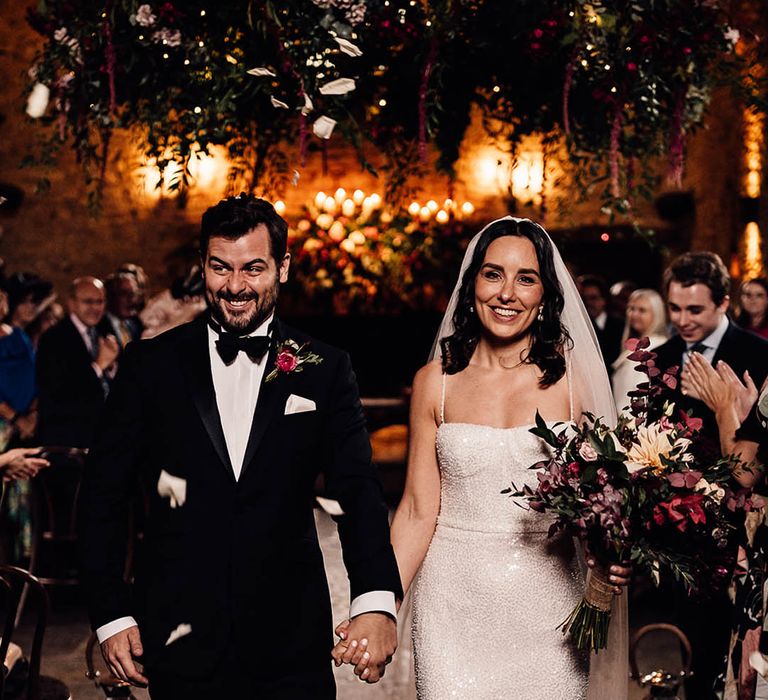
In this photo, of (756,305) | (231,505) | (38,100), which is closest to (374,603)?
(231,505)

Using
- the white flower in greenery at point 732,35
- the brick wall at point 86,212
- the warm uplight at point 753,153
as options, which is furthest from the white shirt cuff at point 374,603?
the brick wall at point 86,212

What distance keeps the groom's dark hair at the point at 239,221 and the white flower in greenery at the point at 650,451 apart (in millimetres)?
910

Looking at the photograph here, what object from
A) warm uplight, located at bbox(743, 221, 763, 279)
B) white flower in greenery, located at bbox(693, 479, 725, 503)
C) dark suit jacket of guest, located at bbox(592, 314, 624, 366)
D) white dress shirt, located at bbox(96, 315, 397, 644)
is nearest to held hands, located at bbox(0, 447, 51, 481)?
white dress shirt, located at bbox(96, 315, 397, 644)

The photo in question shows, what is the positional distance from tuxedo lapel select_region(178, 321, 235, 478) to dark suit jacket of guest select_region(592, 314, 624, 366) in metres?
4.58

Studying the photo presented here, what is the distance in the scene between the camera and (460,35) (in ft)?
11.9

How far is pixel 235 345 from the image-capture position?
2176 millimetres

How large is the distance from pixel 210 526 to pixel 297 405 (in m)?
0.31

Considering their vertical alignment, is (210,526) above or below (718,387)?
below

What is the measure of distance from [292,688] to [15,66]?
33.9 feet

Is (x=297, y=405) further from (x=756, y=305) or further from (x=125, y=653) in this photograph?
(x=756, y=305)

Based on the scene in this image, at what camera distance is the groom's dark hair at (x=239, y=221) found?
7.01ft

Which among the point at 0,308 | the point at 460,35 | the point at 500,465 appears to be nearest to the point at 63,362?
the point at 0,308

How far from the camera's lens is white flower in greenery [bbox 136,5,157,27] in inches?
131

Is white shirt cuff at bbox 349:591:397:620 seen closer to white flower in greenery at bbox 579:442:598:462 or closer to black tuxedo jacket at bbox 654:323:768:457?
white flower in greenery at bbox 579:442:598:462
